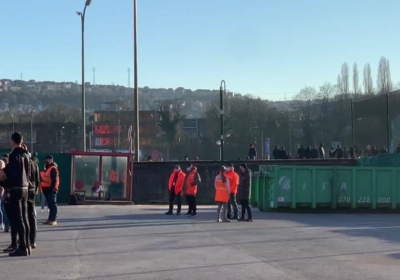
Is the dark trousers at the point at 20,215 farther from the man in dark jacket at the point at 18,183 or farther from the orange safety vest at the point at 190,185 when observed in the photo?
the orange safety vest at the point at 190,185

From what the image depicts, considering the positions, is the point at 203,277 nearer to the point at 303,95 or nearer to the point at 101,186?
the point at 101,186

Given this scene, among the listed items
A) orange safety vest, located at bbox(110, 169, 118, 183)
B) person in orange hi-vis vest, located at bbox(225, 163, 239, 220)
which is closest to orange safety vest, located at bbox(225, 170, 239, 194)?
person in orange hi-vis vest, located at bbox(225, 163, 239, 220)

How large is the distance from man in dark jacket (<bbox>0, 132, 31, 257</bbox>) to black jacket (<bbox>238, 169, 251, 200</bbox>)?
10.2m

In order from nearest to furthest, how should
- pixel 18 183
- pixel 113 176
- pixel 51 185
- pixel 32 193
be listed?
pixel 18 183 < pixel 32 193 < pixel 51 185 < pixel 113 176

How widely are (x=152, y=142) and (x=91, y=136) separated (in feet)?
22.6

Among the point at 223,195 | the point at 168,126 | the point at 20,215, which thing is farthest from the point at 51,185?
the point at 168,126

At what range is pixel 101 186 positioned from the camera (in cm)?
3112

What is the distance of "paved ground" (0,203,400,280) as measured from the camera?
1066cm

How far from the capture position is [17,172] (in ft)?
38.0

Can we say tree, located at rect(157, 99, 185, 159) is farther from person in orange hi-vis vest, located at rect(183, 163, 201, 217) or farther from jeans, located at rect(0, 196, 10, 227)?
jeans, located at rect(0, 196, 10, 227)

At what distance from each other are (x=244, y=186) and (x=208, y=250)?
7.88 metres

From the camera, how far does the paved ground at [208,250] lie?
10.7 m

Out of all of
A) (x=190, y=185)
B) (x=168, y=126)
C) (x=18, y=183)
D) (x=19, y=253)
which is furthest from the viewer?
(x=168, y=126)

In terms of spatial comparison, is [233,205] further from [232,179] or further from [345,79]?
[345,79]
